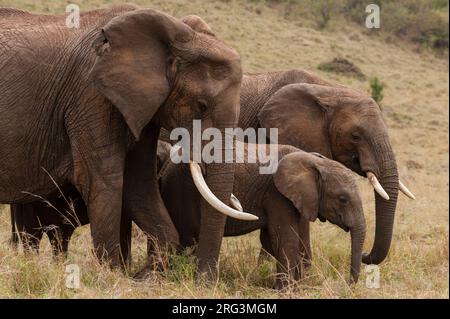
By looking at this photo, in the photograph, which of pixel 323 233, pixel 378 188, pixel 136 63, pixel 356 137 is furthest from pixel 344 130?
pixel 136 63

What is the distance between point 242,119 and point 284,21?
25070 mm

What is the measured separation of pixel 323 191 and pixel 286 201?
29cm

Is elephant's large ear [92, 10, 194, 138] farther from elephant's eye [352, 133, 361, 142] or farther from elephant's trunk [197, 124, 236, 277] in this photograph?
elephant's eye [352, 133, 361, 142]

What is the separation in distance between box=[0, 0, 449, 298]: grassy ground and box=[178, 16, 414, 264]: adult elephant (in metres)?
0.52

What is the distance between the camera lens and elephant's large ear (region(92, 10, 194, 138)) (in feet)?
17.5

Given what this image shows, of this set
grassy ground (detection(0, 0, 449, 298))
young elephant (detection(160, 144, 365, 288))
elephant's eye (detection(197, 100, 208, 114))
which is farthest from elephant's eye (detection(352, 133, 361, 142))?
elephant's eye (detection(197, 100, 208, 114))

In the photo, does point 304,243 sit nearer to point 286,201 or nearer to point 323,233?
point 286,201

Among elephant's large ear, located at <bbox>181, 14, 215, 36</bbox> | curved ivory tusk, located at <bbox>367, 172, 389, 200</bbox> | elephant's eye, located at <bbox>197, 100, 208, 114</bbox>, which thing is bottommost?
curved ivory tusk, located at <bbox>367, 172, 389, 200</bbox>

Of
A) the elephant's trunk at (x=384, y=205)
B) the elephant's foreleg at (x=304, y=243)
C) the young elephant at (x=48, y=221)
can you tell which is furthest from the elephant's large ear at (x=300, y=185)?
the young elephant at (x=48, y=221)

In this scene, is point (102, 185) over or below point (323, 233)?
over

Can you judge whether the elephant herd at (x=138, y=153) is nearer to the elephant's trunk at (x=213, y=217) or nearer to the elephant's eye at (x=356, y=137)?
the elephant's trunk at (x=213, y=217)

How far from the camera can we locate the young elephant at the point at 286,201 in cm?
616

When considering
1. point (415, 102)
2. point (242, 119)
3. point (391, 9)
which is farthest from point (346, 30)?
point (242, 119)

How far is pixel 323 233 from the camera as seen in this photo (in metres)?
8.80
